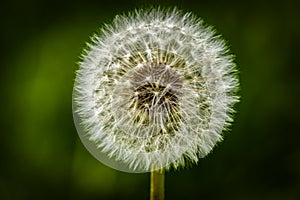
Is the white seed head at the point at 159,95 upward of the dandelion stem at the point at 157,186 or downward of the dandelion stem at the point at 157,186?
upward
